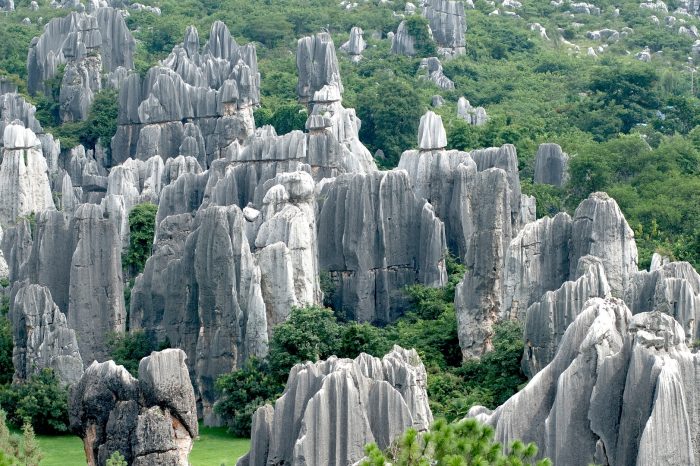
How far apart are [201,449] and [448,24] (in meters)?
48.2

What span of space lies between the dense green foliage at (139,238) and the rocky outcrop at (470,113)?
20.3 meters

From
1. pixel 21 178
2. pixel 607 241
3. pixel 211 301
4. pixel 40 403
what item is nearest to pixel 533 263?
pixel 607 241

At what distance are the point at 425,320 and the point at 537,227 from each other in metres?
4.20

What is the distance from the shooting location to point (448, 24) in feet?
286

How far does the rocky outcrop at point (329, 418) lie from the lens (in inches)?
1308

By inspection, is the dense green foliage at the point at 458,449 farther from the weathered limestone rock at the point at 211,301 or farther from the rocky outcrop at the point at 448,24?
the rocky outcrop at the point at 448,24

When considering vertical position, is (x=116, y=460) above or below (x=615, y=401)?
below

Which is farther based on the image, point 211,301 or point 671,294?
point 211,301

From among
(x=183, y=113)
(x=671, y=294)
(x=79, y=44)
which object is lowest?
(x=671, y=294)

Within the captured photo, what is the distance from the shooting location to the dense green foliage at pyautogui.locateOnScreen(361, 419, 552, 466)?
27391 millimetres

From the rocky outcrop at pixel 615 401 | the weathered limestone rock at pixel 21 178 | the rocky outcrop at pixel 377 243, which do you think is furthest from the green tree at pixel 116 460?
the weathered limestone rock at pixel 21 178

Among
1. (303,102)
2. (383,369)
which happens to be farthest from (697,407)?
(303,102)

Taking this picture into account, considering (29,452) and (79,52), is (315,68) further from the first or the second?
(29,452)

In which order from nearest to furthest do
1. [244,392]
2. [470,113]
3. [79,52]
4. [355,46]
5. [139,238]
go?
[244,392] < [139,238] < [470,113] < [79,52] < [355,46]
